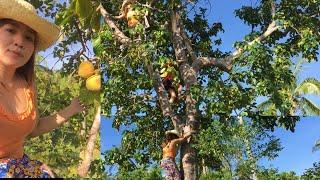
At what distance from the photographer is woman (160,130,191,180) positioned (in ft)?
24.4

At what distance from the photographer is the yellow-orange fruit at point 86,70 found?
5.71ft

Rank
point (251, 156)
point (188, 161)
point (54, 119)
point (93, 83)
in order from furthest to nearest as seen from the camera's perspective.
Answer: point (251, 156), point (188, 161), point (54, 119), point (93, 83)

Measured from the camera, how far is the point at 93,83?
1.66 metres

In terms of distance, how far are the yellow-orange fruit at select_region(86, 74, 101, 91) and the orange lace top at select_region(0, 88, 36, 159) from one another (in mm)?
191

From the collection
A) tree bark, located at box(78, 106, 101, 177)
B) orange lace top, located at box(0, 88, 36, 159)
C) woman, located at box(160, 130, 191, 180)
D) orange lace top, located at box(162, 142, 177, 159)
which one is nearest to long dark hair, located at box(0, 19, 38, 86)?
orange lace top, located at box(0, 88, 36, 159)

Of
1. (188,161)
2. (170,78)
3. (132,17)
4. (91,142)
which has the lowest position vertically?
(91,142)

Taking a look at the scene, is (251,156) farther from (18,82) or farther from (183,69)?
(18,82)

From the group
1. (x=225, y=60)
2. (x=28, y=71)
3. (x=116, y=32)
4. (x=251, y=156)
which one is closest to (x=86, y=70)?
(x=28, y=71)

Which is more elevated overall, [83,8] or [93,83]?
[83,8]

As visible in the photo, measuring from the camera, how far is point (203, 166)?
331 inches

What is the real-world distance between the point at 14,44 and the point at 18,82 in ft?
0.51

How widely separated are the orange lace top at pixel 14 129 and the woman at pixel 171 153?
19.1 ft

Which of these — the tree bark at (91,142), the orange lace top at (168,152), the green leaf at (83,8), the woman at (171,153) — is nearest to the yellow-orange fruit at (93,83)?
the green leaf at (83,8)

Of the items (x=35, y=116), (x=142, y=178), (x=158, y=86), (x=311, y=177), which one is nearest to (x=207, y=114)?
(x=158, y=86)
